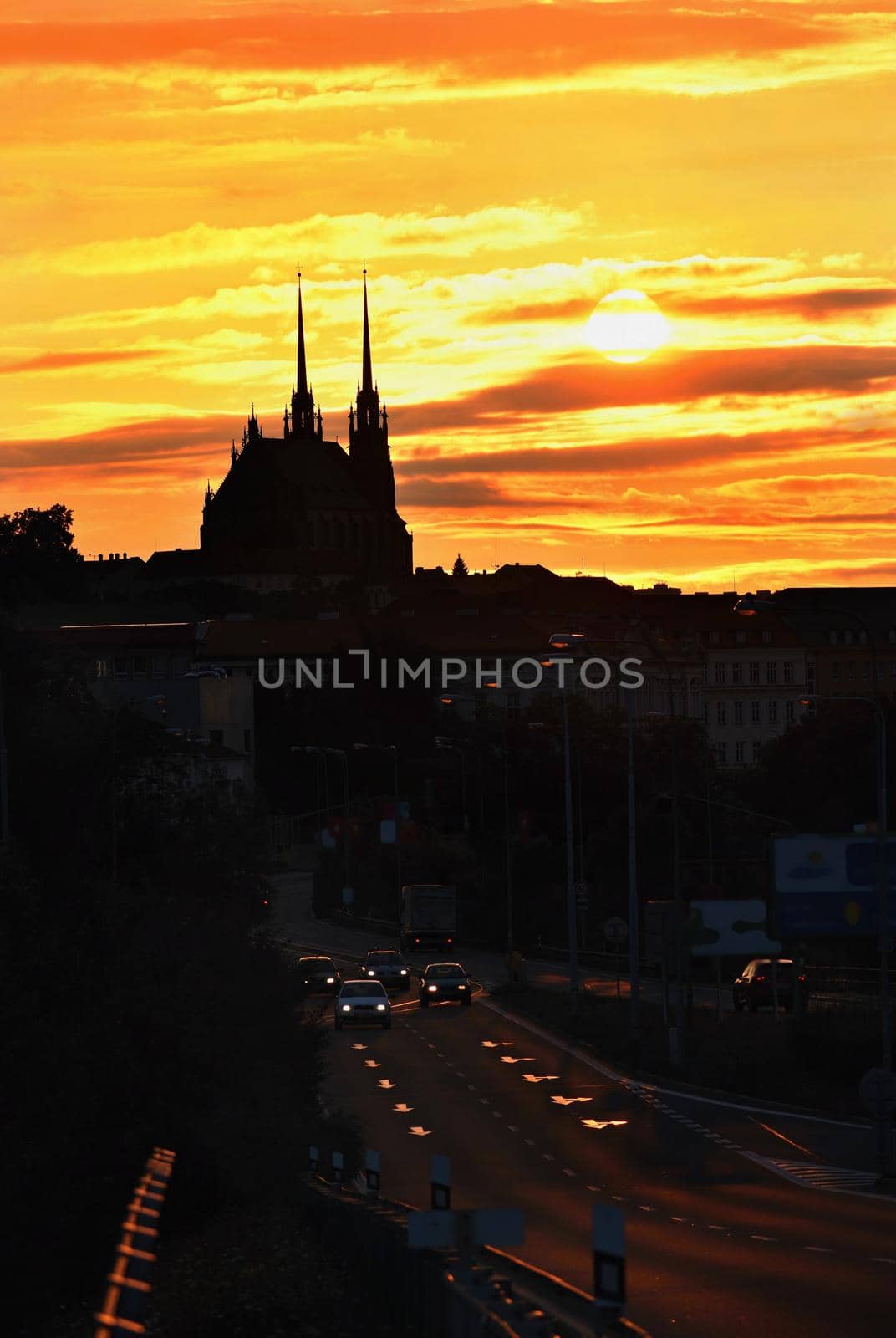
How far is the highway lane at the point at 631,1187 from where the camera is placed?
22328 millimetres

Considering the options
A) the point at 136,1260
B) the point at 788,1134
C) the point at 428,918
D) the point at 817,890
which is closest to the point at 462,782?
the point at 428,918

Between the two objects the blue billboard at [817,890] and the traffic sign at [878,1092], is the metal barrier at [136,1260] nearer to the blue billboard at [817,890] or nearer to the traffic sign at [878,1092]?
the traffic sign at [878,1092]

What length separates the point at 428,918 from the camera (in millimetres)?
99625

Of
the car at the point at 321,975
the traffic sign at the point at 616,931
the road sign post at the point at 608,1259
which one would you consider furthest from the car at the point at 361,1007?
the road sign post at the point at 608,1259

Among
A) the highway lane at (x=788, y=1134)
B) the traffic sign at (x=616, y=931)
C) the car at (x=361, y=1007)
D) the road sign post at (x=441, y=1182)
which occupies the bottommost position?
the highway lane at (x=788, y=1134)

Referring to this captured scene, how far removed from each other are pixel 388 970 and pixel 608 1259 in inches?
2556

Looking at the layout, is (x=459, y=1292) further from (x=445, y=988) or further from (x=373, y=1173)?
(x=445, y=988)

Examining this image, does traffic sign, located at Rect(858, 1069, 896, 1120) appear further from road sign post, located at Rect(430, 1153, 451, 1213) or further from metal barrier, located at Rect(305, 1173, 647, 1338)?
road sign post, located at Rect(430, 1153, 451, 1213)

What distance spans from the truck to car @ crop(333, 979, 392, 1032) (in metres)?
32.9

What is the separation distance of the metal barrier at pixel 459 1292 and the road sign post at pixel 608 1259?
0.13 meters

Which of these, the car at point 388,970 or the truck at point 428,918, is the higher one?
the truck at point 428,918

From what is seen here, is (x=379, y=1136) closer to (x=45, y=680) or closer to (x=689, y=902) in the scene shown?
(x=689, y=902)

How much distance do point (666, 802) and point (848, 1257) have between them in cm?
8674

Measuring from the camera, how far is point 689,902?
212ft
